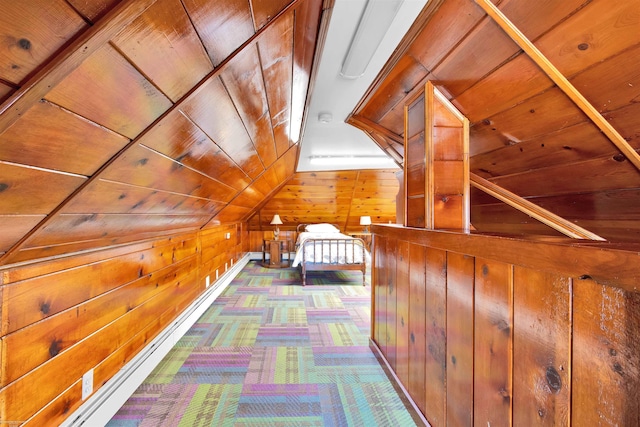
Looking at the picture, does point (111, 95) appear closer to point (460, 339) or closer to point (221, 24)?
point (221, 24)

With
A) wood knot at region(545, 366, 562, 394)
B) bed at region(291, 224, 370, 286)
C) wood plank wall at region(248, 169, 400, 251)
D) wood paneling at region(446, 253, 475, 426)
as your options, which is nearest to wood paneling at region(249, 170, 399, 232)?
wood plank wall at region(248, 169, 400, 251)

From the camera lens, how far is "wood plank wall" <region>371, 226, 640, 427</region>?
528mm

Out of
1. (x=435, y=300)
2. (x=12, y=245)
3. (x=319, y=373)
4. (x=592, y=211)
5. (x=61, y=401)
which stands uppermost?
(x=592, y=211)

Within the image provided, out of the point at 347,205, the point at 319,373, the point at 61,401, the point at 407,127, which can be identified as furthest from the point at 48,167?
the point at 347,205

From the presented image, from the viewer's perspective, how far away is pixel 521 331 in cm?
75

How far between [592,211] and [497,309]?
1111 millimetres

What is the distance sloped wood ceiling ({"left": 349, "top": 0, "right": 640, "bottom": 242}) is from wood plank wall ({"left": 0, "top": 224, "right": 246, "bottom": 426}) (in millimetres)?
1779

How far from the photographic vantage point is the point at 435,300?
1174 mm

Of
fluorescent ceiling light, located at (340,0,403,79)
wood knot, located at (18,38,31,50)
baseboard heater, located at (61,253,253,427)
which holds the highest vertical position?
fluorescent ceiling light, located at (340,0,403,79)

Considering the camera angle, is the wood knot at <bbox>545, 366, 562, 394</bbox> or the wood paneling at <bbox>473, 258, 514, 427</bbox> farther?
the wood paneling at <bbox>473, 258, 514, 427</bbox>

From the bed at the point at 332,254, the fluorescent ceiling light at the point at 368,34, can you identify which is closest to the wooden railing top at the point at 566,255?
the fluorescent ceiling light at the point at 368,34

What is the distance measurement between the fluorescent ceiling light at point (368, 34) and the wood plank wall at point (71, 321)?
166 centimetres

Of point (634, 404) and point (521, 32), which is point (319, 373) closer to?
point (634, 404)

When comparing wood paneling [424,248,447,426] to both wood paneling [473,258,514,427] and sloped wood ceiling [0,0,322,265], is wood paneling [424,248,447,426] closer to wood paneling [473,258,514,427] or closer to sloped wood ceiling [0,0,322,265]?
wood paneling [473,258,514,427]
